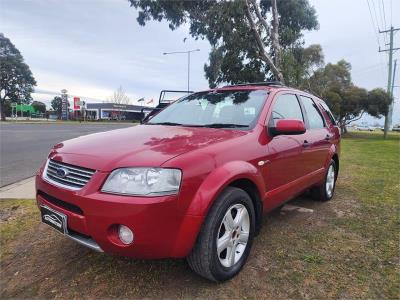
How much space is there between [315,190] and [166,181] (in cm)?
346

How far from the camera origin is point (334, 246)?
11.7 feet

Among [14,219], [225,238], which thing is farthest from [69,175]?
[14,219]

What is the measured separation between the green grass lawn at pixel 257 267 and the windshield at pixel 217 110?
1327mm

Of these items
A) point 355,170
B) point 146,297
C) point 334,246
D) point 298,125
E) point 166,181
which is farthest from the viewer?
point 355,170

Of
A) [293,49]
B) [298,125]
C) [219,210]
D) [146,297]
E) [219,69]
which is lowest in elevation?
[146,297]

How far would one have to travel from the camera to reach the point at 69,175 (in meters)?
2.67

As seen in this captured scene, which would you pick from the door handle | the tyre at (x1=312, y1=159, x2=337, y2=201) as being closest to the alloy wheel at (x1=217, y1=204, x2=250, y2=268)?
the door handle

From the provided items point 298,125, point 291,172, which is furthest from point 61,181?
point 291,172

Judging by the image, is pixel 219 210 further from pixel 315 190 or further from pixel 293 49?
pixel 293 49

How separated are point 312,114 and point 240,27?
41.0 ft

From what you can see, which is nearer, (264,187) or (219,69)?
(264,187)

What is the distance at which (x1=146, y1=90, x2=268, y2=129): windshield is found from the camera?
11.7 feet

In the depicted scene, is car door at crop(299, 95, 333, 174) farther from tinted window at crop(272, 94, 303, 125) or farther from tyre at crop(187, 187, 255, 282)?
tyre at crop(187, 187, 255, 282)

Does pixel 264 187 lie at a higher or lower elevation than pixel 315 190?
higher
